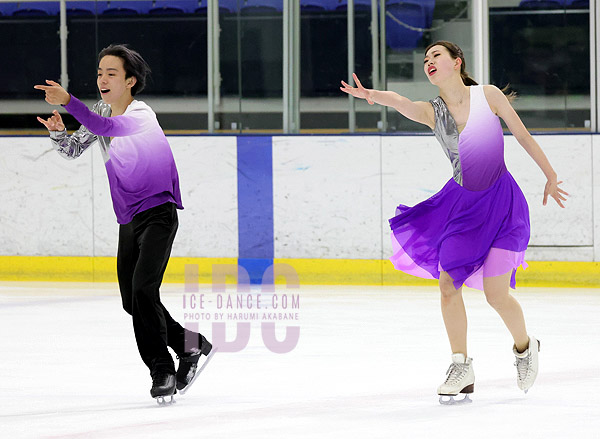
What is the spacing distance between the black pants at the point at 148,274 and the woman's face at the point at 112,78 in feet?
1.46

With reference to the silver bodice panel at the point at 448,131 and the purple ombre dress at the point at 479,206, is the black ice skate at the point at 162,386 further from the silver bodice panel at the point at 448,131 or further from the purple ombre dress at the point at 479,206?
the silver bodice panel at the point at 448,131

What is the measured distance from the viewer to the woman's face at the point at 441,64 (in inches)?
159

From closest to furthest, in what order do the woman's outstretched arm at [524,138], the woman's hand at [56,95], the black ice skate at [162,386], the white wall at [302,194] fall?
the woman's hand at [56,95]
the black ice skate at [162,386]
the woman's outstretched arm at [524,138]
the white wall at [302,194]

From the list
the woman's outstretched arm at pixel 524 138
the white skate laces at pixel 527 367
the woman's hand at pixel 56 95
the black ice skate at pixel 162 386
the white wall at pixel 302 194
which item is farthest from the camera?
the white wall at pixel 302 194

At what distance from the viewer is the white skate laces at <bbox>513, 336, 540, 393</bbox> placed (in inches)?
160

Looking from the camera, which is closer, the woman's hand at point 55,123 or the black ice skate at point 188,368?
the woman's hand at point 55,123

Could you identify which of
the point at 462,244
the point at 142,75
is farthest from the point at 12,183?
the point at 462,244

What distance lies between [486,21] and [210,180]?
271 cm

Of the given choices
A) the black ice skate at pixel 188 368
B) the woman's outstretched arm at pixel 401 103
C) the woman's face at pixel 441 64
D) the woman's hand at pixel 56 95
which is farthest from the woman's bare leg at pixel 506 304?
the woman's hand at pixel 56 95

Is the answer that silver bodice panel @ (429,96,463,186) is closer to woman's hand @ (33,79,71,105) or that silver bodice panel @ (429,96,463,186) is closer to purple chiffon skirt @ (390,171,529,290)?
purple chiffon skirt @ (390,171,529,290)

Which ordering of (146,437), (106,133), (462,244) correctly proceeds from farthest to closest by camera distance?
(462,244) → (106,133) → (146,437)

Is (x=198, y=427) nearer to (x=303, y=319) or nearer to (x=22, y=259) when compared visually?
(x=303, y=319)

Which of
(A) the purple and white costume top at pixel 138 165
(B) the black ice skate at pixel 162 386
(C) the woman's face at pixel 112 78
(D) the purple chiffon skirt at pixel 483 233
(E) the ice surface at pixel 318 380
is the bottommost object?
(E) the ice surface at pixel 318 380

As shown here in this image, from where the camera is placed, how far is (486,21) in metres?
9.28
